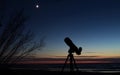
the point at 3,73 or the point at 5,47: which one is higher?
the point at 5,47

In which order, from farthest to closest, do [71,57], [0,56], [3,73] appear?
[0,56]
[3,73]
[71,57]

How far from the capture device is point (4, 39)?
682 inches

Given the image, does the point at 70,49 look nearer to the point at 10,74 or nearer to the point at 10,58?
the point at 10,74

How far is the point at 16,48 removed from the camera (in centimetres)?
1817

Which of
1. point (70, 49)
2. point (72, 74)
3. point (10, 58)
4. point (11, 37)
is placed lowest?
point (72, 74)

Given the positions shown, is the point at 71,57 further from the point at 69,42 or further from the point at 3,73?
the point at 3,73

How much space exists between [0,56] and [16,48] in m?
1.33

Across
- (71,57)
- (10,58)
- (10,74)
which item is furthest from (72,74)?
(10,58)

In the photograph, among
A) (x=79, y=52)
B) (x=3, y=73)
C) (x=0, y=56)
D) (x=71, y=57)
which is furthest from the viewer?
(x=0, y=56)

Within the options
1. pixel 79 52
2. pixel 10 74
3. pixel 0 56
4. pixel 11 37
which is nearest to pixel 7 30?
pixel 11 37

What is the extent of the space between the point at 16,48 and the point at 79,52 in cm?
585

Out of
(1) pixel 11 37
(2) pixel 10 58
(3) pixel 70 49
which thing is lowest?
(3) pixel 70 49

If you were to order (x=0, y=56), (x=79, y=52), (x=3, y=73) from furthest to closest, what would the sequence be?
(x=0, y=56)
(x=3, y=73)
(x=79, y=52)

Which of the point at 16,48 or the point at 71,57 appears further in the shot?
the point at 16,48
